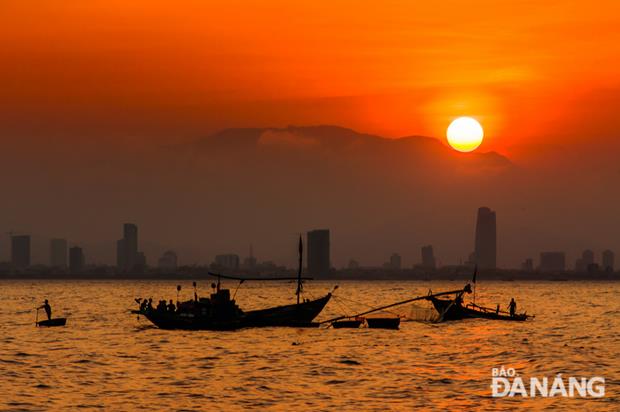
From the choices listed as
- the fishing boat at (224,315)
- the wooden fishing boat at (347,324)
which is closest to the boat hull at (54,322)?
the fishing boat at (224,315)

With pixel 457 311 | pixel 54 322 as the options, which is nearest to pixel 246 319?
pixel 54 322

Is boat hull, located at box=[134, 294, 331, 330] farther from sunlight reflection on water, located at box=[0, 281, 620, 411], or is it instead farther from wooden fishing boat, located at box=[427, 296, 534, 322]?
wooden fishing boat, located at box=[427, 296, 534, 322]

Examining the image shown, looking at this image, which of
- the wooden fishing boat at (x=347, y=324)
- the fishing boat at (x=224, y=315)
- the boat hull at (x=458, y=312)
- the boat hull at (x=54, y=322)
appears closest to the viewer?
the fishing boat at (x=224, y=315)

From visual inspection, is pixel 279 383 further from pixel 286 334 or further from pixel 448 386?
pixel 286 334

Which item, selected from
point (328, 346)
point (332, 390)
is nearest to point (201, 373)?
point (332, 390)

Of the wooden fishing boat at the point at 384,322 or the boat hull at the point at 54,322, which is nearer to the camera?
the wooden fishing boat at the point at 384,322

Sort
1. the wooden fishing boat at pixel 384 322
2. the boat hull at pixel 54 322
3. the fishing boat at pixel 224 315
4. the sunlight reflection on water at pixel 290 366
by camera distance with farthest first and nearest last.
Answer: the boat hull at pixel 54 322, the wooden fishing boat at pixel 384 322, the fishing boat at pixel 224 315, the sunlight reflection on water at pixel 290 366

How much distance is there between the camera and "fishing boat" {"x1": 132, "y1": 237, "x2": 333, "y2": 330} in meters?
101

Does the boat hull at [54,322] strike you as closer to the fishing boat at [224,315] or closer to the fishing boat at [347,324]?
the fishing boat at [224,315]

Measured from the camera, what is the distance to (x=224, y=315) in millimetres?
101125

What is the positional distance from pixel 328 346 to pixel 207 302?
1740 cm

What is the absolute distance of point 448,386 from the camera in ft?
201

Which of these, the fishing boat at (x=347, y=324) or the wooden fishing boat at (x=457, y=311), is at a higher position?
the wooden fishing boat at (x=457, y=311)

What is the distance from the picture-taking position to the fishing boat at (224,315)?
330 ft
